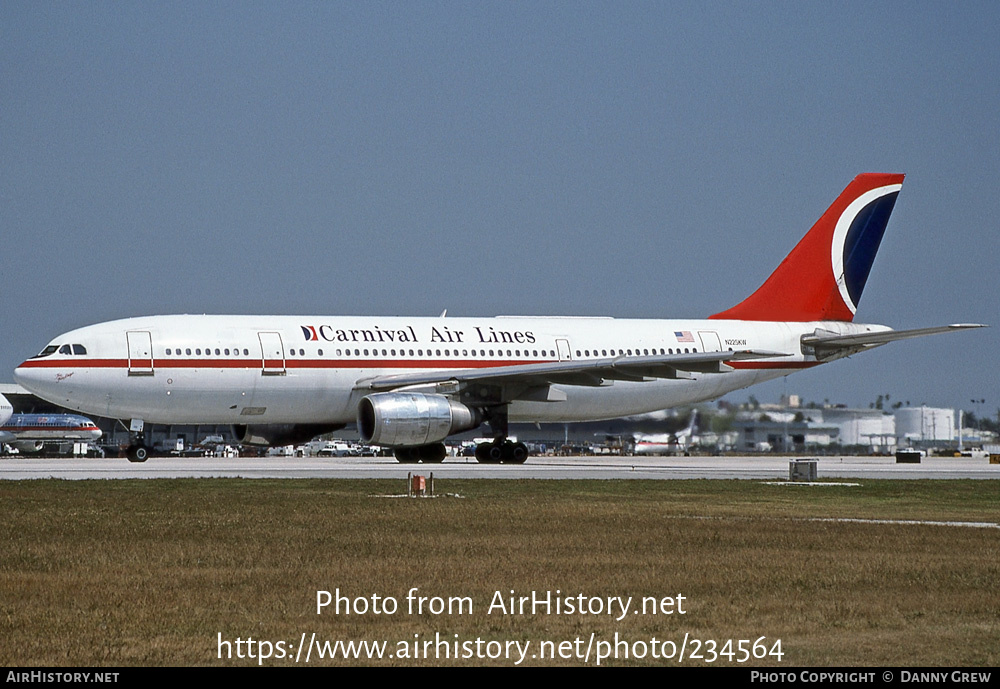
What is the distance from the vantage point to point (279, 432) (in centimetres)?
3947

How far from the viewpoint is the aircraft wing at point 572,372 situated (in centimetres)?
3738

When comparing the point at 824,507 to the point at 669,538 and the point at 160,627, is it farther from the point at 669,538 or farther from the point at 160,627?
the point at 160,627

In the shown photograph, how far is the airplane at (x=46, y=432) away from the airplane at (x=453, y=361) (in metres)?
37.8

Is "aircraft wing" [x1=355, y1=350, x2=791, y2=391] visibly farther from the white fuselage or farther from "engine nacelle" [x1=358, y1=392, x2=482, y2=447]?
"engine nacelle" [x1=358, y1=392, x2=482, y2=447]

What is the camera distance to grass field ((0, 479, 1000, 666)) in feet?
31.2

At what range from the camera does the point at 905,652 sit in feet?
30.5

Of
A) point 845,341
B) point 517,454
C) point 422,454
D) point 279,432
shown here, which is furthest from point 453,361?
point 845,341

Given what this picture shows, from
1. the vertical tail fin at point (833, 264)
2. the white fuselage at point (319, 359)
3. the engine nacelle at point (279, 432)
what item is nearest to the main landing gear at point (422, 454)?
the engine nacelle at point (279, 432)

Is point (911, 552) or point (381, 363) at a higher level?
point (381, 363)

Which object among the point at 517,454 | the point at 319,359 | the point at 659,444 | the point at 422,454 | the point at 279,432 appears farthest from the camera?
the point at 659,444

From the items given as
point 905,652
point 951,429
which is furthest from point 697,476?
point 951,429

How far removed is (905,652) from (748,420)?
43.7m

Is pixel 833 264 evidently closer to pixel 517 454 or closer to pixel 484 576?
pixel 517 454

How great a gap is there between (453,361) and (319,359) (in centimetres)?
417
